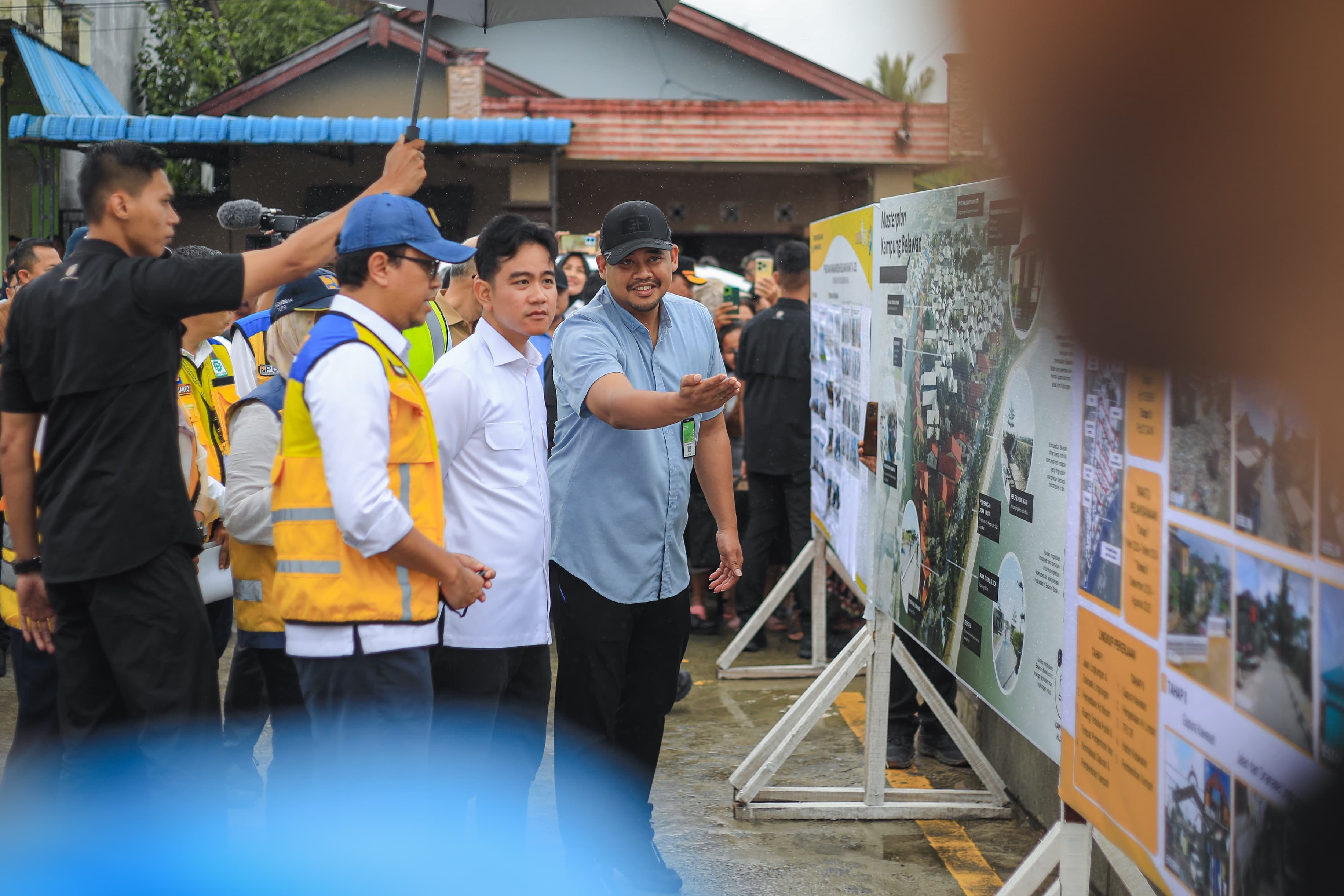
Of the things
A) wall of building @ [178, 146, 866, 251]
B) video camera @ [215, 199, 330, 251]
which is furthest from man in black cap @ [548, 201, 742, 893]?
wall of building @ [178, 146, 866, 251]

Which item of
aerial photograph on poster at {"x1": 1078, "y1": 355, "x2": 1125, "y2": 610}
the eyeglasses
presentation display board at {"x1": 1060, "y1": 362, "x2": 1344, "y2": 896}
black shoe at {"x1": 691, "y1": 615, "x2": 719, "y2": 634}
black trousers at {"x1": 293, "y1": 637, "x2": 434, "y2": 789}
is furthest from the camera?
black shoe at {"x1": 691, "y1": 615, "x2": 719, "y2": 634}

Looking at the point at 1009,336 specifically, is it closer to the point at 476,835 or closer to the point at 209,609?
the point at 476,835

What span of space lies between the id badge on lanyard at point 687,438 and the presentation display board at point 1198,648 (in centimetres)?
144

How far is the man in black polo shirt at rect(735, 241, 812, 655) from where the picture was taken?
7281 millimetres

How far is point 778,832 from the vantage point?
4.50 meters

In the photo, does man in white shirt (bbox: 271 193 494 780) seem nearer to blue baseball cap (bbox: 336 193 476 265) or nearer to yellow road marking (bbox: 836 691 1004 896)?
blue baseball cap (bbox: 336 193 476 265)

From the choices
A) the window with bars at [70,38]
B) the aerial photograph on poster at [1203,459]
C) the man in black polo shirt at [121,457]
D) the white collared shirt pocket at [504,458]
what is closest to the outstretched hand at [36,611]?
the man in black polo shirt at [121,457]

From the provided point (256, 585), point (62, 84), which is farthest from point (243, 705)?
point (62, 84)

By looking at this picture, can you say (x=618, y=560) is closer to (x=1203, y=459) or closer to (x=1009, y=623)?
(x=1009, y=623)

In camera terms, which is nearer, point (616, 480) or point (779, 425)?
point (616, 480)

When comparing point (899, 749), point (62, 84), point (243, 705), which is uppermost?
point (62, 84)

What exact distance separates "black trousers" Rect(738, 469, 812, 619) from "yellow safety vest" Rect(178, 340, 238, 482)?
3.42 m

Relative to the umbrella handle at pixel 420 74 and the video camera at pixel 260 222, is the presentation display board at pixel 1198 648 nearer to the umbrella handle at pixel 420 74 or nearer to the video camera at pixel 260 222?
the umbrella handle at pixel 420 74

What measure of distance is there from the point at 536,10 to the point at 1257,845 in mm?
4558
